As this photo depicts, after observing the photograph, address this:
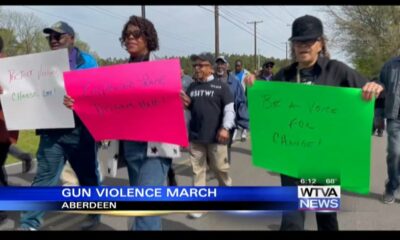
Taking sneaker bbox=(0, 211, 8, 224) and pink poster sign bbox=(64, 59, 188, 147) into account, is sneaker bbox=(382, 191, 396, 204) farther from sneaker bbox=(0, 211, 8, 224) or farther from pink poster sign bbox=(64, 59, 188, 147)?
sneaker bbox=(0, 211, 8, 224)

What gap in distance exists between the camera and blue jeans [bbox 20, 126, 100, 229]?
370cm

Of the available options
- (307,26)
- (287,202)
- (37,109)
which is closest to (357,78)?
(307,26)

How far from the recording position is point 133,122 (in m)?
3.27

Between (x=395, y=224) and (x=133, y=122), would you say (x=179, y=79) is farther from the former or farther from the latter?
(x=395, y=224)

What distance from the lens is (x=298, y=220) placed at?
10.2 ft

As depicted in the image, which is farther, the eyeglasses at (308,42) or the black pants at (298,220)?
the black pants at (298,220)

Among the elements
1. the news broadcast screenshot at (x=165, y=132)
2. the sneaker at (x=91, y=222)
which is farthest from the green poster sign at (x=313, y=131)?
the sneaker at (x=91, y=222)

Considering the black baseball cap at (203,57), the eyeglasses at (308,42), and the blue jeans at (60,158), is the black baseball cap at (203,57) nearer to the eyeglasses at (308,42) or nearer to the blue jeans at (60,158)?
the blue jeans at (60,158)

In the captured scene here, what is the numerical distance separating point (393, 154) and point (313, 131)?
8.61 feet

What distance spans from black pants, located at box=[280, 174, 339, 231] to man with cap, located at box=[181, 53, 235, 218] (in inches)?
55.7

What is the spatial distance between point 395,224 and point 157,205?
7.99 feet

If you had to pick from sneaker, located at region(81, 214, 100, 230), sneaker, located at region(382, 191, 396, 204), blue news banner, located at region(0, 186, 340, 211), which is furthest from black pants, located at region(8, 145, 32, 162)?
sneaker, located at region(382, 191, 396, 204)

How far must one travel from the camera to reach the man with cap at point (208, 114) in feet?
14.7

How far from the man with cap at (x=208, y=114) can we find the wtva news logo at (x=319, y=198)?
1.48 metres
